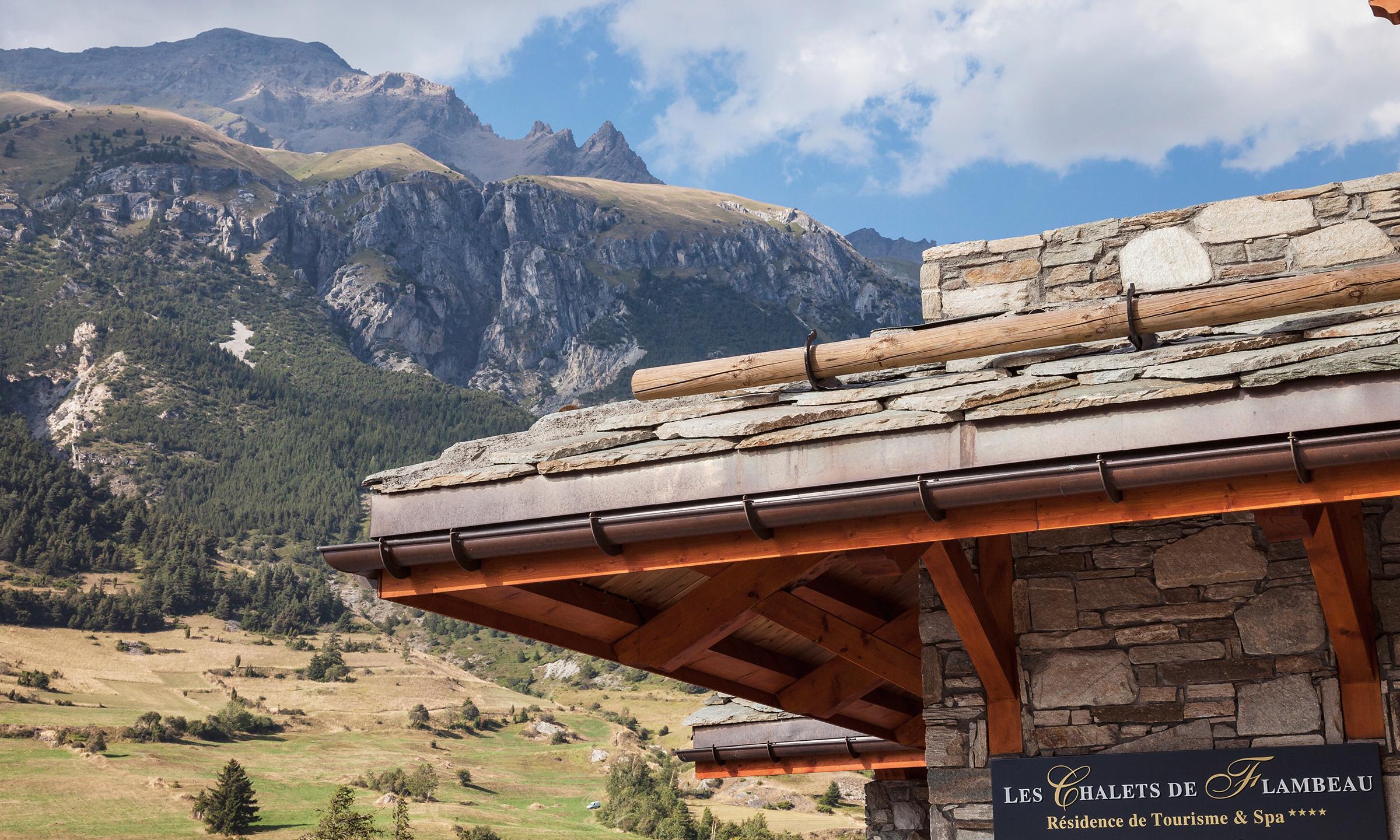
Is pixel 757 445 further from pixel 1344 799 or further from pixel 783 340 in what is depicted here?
pixel 783 340

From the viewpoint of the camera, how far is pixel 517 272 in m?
134

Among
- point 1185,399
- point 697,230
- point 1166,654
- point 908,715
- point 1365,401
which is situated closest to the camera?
point 1365,401

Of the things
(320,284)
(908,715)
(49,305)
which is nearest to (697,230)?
(320,284)

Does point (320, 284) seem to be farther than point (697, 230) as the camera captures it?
No

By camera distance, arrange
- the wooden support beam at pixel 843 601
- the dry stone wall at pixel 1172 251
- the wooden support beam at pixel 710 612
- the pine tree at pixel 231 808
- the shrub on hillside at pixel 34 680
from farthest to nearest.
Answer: the shrub on hillside at pixel 34 680
the pine tree at pixel 231 808
the wooden support beam at pixel 843 601
the dry stone wall at pixel 1172 251
the wooden support beam at pixel 710 612

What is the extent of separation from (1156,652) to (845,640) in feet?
4.29

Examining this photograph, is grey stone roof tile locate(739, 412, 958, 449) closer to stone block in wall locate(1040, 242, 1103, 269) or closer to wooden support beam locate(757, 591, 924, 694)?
wooden support beam locate(757, 591, 924, 694)

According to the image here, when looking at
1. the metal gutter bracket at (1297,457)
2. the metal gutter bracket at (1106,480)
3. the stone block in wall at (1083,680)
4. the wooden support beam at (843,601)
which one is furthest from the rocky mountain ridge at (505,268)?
the metal gutter bracket at (1297,457)

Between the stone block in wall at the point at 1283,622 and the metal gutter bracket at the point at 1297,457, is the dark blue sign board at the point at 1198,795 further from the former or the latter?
the metal gutter bracket at the point at 1297,457

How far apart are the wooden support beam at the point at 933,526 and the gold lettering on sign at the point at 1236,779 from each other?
1023 mm

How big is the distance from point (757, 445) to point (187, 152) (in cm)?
14101

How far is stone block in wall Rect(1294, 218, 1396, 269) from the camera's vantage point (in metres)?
4.64

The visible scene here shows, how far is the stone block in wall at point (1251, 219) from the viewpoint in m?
4.78

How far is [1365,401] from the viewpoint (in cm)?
277
